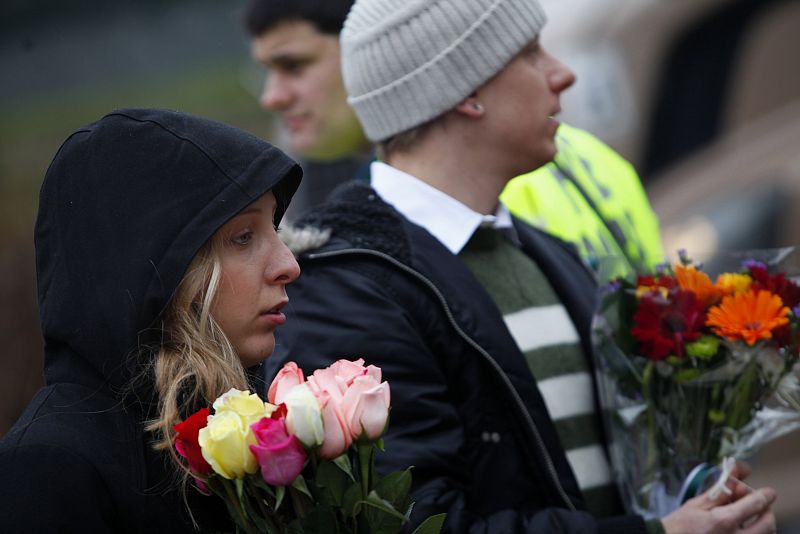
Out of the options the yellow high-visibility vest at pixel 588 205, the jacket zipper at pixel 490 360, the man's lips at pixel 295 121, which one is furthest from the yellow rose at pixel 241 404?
A: the man's lips at pixel 295 121

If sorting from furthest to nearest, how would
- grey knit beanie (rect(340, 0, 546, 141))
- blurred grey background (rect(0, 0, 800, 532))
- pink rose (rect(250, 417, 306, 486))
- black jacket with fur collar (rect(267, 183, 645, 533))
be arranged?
blurred grey background (rect(0, 0, 800, 532)), grey knit beanie (rect(340, 0, 546, 141)), black jacket with fur collar (rect(267, 183, 645, 533)), pink rose (rect(250, 417, 306, 486))

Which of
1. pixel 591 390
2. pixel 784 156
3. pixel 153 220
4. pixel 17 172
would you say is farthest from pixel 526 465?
pixel 17 172

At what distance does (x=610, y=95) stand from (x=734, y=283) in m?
5.62

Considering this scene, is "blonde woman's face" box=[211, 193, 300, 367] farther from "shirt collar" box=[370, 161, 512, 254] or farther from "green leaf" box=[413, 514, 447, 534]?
"shirt collar" box=[370, 161, 512, 254]

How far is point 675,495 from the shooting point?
10.1 feet

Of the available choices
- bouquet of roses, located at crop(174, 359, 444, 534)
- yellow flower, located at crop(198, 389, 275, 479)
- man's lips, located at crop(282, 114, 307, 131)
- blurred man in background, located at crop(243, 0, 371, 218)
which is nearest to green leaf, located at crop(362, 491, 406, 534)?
bouquet of roses, located at crop(174, 359, 444, 534)

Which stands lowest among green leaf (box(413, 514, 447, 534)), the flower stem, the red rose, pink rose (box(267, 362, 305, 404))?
green leaf (box(413, 514, 447, 534))

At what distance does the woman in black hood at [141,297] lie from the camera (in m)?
2.27

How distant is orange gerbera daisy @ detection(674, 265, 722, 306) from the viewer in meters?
3.02

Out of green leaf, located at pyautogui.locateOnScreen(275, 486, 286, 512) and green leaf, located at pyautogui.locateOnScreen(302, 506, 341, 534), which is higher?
green leaf, located at pyautogui.locateOnScreen(275, 486, 286, 512)

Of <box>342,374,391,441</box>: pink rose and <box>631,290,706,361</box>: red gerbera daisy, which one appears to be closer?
<box>342,374,391,441</box>: pink rose

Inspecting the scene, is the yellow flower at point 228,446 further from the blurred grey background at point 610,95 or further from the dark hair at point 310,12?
the dark hair at point 310,12

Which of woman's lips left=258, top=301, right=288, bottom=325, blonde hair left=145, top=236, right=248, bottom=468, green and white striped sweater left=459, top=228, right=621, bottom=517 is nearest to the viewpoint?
blonde hair left=145, top=236, right=248, bottom=468

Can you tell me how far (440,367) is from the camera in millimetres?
2988
